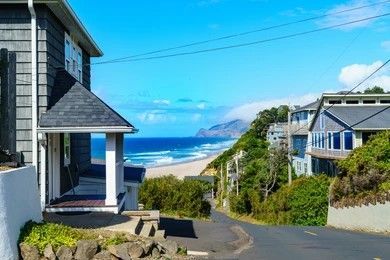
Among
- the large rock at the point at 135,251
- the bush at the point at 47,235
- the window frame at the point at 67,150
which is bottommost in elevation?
the large rock at the point at 135,251

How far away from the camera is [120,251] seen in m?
10.2

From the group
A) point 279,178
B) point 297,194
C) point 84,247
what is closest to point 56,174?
point 84,247

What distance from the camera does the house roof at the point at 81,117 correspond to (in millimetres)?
14727

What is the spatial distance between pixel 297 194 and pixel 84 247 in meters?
24.6

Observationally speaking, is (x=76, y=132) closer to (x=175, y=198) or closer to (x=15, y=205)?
(x=15, y=205)

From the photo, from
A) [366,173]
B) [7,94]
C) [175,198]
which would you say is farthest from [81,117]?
[175,198]

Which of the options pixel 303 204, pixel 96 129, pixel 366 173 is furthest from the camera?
pixel 303 204

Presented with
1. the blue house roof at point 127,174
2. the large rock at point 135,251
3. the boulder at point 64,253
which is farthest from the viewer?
the blue house roof at point 127,174

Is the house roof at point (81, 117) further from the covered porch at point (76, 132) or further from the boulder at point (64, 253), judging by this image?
the boulder at point (64, 253)

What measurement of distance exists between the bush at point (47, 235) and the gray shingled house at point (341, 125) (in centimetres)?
2942

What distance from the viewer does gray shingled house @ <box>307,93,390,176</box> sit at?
1490 inches

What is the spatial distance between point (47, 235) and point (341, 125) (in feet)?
106

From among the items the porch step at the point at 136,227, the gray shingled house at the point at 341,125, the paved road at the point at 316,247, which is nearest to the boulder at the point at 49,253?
the porch step at the point at 136,227

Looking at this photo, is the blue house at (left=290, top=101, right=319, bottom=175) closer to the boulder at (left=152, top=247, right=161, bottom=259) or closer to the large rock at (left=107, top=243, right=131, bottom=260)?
the boulder at (left=152, top=247, right=161, bottom=259)
